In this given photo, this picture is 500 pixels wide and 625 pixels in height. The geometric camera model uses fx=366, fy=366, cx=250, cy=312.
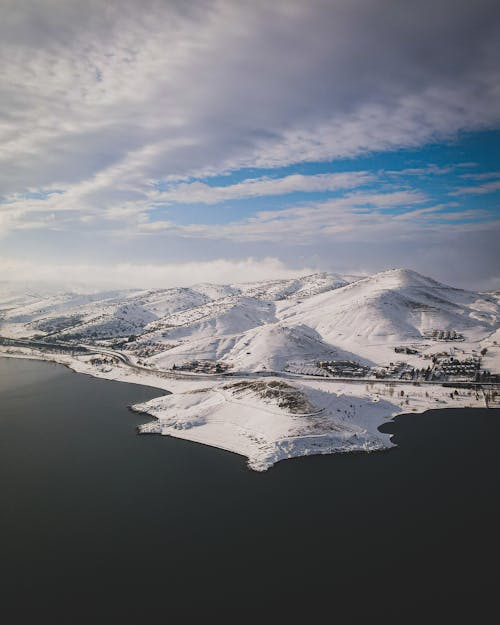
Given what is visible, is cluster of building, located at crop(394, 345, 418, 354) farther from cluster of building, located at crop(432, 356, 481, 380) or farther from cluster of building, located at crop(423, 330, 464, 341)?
cluster of building, located at crop(423, 330, 464, 341)

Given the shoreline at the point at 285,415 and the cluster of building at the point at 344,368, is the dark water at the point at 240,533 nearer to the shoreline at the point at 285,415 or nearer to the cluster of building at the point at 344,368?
the shoreline at the point at 285,415

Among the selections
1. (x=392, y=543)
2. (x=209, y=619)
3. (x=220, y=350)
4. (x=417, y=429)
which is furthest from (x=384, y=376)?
(x=209, y=619)

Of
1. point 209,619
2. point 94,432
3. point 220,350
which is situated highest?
point 220,350

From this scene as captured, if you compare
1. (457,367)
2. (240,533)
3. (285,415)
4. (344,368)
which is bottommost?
(240,533)

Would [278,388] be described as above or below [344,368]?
below

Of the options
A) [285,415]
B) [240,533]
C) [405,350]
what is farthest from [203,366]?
[240,533]

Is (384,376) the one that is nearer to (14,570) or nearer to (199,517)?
(199,517)

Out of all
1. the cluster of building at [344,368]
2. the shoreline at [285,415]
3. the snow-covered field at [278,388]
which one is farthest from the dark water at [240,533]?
the cluster of building at [344,368]

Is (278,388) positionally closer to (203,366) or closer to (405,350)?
(203,366)
